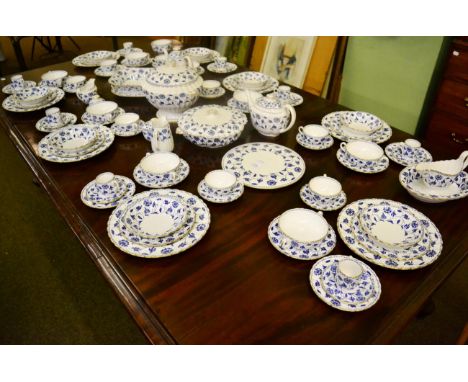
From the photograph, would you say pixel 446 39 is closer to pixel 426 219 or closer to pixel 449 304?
pixel 449 304

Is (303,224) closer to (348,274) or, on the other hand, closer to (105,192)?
(348,274)

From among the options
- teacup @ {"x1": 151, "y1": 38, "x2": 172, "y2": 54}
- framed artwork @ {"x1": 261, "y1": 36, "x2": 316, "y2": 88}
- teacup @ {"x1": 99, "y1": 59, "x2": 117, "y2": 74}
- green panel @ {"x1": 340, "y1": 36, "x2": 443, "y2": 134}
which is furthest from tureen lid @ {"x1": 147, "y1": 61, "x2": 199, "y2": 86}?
green panel @ {"x1": 340, "y1": 36, "x2": 443, "y2": 134}

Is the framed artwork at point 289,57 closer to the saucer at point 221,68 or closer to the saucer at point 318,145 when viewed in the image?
the saucer at point 221,68

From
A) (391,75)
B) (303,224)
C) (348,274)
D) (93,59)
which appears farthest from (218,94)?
(391,75)

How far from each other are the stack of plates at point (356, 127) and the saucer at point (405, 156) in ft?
0.20

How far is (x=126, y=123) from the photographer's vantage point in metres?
1.41

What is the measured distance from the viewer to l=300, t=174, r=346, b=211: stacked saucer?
1.05m

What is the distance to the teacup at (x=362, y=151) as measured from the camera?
→ 123cm

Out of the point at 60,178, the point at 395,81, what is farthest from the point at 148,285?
the point at 395,81

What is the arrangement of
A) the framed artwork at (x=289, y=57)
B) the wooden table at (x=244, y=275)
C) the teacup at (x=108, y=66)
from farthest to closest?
the framed artwork at (x=289, y=57), the teacup at (x=108, y=66), the wooden table at (x=244, y=275)

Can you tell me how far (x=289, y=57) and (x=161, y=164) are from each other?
1683mm

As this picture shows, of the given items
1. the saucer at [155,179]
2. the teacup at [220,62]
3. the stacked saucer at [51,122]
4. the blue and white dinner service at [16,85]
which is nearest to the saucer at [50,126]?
the stacked saucer at [51,122]

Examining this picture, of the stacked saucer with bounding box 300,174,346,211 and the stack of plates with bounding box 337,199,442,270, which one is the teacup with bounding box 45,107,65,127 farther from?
the stack of plates with bounding box 337,199,442,270
